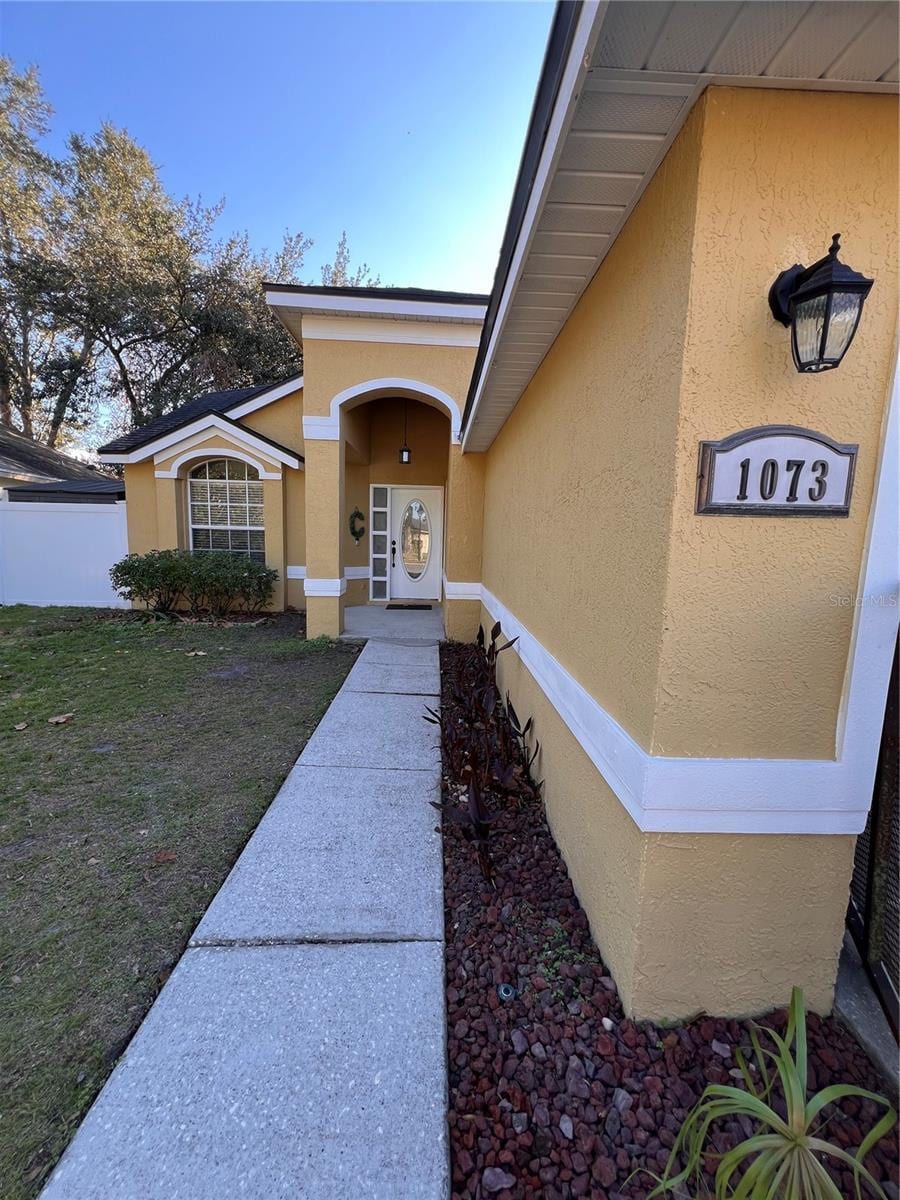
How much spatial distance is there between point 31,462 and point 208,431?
30.3 feet

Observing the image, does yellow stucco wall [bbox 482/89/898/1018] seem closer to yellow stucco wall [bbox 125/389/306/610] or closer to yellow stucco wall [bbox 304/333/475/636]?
yellow stucco wall [bbox 304/333/475/636]

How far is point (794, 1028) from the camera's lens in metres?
1.52

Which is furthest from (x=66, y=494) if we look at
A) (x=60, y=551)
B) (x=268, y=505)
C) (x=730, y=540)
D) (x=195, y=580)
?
(x=730, y=540)

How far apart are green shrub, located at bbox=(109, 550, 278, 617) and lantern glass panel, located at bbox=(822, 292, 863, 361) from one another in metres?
9.27

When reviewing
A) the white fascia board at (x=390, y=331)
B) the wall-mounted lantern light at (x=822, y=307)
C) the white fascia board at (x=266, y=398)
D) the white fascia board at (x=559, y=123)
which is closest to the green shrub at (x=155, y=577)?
the white fascia board at (x=266, y=398)

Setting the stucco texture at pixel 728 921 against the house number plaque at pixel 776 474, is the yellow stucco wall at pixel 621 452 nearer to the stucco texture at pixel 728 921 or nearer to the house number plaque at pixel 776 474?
the house number plaque at pixel 776 474

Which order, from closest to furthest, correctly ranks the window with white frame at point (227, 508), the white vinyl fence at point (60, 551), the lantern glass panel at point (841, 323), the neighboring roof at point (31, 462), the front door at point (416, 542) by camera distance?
the lantern glass panel at point (841, 323), the window with white frame at point (227, 508), the white vinyl fence at point (60, 551), the front door at point (416, 542), the neighboring roof at point (31, 462)

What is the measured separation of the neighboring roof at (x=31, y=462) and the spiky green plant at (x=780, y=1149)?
52.1 ft

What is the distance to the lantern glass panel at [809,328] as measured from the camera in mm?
1300

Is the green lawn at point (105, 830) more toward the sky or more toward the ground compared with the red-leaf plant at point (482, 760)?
more toward the ground

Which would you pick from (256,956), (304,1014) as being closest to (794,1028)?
(304,1014)

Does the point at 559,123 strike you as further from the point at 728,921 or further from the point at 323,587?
the point at 323,587

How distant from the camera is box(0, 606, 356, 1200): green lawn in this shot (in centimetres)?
167

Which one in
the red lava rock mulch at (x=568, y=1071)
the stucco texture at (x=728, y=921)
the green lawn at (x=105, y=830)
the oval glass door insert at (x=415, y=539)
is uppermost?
the oval glass door insert at (x=415, y=539)
